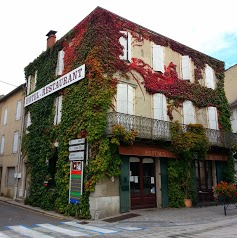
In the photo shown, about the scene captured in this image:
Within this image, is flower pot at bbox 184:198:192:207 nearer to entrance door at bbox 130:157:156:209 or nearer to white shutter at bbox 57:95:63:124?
entrance door at bbox 130:157:156:209

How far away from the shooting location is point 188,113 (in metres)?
15.9

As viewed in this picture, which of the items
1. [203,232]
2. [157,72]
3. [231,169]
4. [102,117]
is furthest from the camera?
[231,169]

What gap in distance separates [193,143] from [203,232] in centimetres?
608

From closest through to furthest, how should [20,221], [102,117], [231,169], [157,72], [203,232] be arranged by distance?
[203,232] < [20,221] < [102,117] < [157,72] < [231,169]

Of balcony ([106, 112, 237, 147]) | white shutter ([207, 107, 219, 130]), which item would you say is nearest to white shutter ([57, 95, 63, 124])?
balcony ([106, 112, 237, 147])

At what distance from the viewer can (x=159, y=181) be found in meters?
13.7

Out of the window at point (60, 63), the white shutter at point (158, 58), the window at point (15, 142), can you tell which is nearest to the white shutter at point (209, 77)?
the white shutter at point (158, 58)

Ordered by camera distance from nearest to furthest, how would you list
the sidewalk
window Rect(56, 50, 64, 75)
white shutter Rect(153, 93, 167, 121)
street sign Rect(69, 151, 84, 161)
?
the sidewalk → street sign Rect(69, 151, 84, 161) → white shutter Rect(153, 93, 167, 121) → window Rect(56, 50, 64, 75)

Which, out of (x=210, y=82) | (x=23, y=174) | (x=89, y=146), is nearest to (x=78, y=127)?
(x=89, y=146)

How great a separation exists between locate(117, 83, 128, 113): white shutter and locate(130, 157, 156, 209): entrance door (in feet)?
7.93

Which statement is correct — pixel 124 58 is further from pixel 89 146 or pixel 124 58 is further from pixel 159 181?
pixel 159 181

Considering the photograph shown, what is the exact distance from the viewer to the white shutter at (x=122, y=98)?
1299 centimetres

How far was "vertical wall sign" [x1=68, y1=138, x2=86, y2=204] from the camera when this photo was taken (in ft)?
39.4

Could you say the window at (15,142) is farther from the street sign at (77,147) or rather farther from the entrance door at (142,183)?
the entrance door at (142,183)
